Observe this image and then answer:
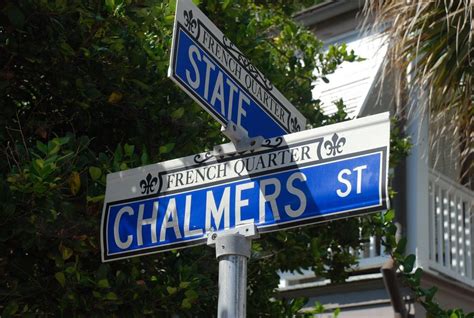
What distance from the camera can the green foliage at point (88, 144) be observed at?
13.8ft

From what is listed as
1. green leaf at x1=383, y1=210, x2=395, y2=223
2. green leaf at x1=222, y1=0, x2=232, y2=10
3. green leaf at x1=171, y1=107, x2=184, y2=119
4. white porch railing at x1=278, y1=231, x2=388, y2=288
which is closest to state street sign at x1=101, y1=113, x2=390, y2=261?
green leaf at x1=171, y1=107, x2=184, y2=119

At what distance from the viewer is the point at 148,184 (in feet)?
10.9

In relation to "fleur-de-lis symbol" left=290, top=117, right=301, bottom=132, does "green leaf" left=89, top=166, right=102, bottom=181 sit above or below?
above

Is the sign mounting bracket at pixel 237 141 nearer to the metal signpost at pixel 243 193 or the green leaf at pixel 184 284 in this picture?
the metal signpost at pixel 243 193

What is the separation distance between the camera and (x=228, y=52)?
3328 millimetres

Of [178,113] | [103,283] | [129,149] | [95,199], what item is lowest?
[103,283]

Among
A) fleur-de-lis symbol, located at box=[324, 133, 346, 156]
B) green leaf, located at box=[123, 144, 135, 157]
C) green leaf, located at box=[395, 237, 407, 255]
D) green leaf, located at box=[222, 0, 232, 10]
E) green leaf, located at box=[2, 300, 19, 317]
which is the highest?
green leaf, located at box=[222, 0, 232, 10]

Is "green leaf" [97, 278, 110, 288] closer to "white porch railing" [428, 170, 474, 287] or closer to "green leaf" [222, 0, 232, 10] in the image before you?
"green leaf" [222, 0, 232, 10]

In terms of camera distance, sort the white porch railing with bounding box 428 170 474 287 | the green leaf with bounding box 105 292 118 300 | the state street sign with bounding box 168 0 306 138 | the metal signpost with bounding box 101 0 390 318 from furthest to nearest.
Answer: the white porch railing with bounding box 428 170 474 287
the green leaf with bounding box 105 292 118 300
the state street sign with bounding box 168 0 306 138
the metal signpost with bounding box 101 0 390 318

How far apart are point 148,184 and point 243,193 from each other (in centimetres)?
42

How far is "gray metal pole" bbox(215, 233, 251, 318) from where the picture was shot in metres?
2.78

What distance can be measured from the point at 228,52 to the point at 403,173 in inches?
275

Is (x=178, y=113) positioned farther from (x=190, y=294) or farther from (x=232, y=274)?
(x=232, y=274)

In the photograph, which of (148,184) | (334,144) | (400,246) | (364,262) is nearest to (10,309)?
(148,184)
